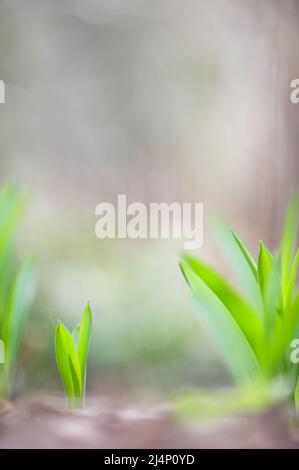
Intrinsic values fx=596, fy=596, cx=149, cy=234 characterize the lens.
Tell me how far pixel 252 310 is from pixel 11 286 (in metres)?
0.30

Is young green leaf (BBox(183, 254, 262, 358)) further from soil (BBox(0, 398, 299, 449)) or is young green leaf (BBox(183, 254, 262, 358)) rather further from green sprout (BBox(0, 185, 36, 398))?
green sprout (BBox(0, 185, 36, 398))

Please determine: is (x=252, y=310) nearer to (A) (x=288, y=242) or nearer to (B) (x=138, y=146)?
(A) (x=288, y=242)

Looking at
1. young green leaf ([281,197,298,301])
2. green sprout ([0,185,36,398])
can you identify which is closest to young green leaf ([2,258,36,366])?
green sprout ([0,185,36,398])

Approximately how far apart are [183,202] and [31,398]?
0.31 m

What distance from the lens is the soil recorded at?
0.72m

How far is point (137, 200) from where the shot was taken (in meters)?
0.76

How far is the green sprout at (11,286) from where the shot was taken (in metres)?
0.75

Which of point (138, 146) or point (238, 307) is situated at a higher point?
point (138, 146)

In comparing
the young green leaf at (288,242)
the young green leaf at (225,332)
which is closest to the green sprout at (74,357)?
the young green leaf at (225,332)

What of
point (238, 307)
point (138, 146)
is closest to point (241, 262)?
point (238, 307)

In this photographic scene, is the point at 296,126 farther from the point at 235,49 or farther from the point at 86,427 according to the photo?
the point at 86,427

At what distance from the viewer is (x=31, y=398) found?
75 cm

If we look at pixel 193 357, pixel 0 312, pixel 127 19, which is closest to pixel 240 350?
pixel 193 357

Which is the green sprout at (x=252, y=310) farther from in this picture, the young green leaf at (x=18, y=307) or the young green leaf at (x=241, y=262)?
the young green leaf at (x=18, y=307)
